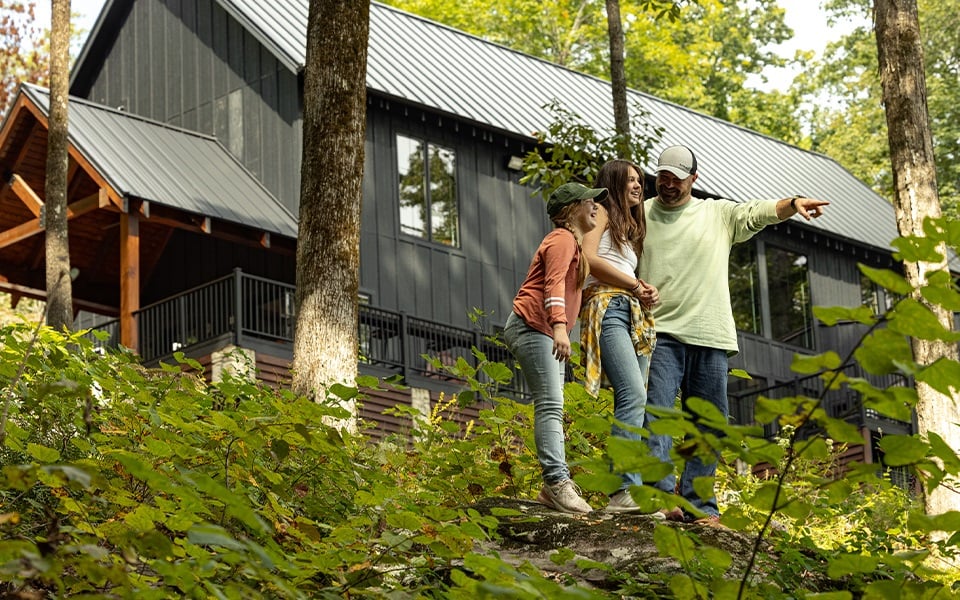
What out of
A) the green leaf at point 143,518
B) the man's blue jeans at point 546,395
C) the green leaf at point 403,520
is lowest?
the green leaf at point 403,520

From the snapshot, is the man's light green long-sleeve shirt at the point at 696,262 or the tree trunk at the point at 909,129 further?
the tree trunk at the point at 909,129

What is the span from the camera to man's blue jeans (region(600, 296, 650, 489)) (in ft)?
23.4

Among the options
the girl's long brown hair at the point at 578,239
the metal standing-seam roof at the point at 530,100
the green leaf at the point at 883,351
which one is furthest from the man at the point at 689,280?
the metal standing-seam roof at the point at 530,100

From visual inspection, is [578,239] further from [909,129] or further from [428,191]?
[428,191]

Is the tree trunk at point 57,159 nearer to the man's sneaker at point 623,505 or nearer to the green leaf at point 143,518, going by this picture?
the man's sneaker at point 623,505

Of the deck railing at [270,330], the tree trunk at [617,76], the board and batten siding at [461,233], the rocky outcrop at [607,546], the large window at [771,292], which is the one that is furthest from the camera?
the large window at [771,292]

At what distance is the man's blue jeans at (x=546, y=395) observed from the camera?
731 centimetres

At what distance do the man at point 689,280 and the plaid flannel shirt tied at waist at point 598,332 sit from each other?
0.06 metres

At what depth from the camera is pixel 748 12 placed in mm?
51812

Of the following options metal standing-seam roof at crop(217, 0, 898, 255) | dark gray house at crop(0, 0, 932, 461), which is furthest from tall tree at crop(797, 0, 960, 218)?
dark gray house at crop(0, 0, 932, 461)

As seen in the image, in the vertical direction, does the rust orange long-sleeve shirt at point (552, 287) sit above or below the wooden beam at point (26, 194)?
below

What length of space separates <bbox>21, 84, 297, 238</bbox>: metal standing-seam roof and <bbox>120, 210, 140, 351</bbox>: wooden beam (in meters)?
0.51

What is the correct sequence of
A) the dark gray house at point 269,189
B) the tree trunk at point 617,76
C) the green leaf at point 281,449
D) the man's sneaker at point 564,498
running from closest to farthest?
1. the green leaf at point 281,449
2. the man's sneaker at point 564,498
3. the tree trunk at point 617,76
4. the dark gray house at point 269,189

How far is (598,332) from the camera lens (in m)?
7.37
